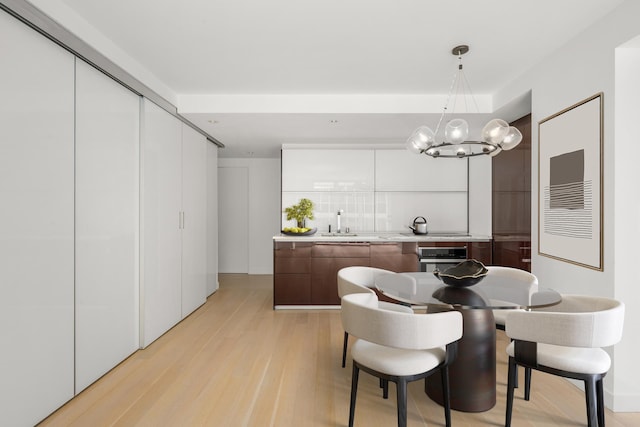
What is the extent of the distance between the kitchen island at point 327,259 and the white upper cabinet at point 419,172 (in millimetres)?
1111

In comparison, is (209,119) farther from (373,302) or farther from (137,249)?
(373,302)

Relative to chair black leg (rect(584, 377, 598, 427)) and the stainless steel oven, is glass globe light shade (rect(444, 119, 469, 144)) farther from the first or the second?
the stainless steel oven

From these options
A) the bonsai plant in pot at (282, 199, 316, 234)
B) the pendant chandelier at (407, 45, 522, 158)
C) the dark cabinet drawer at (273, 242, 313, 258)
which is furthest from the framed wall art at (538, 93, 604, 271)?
the bonsai plant in pot at (282, 199, 316, 234)

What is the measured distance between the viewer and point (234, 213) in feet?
22.6

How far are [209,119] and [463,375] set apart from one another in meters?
3.69

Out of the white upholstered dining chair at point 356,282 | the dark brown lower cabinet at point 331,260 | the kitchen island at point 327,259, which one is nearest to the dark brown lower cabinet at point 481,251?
the kitchen island at point 327,259

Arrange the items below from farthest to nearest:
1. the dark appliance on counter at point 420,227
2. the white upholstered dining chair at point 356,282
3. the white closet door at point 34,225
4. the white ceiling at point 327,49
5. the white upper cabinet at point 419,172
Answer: the white upper cabinet at point 419,172, the dark appliance on counter at point 420,227, the white upholstered dining chair at point 356,282, the white ceiling at point 327,49, the white closet door at point 34,225

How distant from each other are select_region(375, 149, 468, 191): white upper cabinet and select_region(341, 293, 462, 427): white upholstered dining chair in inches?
144

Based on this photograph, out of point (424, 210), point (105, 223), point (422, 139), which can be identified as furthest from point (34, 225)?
point (424, 210)

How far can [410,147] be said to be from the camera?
2672 millimetres

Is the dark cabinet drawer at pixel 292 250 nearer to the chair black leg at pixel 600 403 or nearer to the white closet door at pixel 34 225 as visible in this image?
the white closet door at pixel 34 225

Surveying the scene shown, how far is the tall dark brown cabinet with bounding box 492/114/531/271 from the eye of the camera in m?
3.76

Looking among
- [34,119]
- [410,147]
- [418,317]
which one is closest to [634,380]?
[418,317]

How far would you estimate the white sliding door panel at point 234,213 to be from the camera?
6.89 metres
